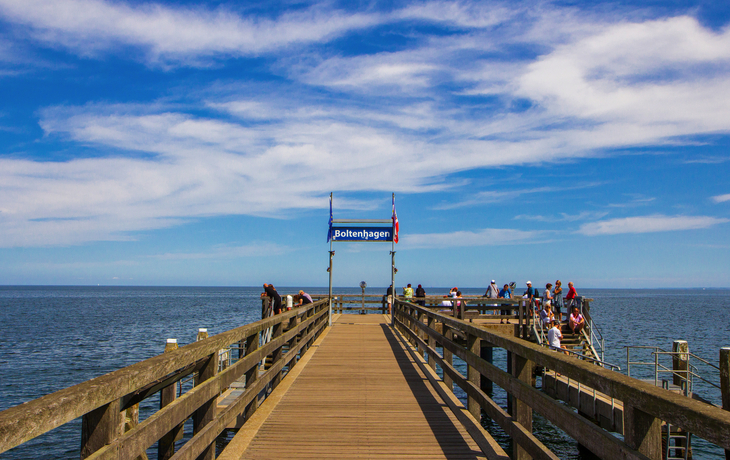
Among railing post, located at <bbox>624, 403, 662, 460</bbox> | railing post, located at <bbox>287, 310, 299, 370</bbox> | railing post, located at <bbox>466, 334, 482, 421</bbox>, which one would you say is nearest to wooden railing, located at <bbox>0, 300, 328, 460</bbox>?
railing post, located at <bbox>466, 334, 482, 421</bbox>

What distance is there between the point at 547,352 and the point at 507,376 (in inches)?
32.7

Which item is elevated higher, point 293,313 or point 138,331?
point 293,313

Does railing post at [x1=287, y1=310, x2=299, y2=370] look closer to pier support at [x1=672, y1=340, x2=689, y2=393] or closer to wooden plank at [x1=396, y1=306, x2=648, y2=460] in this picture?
wooden plank at [x1=396, y1=306, x2=648, y2=460]

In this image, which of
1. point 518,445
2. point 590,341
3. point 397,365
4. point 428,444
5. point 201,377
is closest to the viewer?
point 518,445

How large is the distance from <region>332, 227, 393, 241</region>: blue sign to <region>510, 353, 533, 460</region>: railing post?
49.1 ft

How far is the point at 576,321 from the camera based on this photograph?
1798cm

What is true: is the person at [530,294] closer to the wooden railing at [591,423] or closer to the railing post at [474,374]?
the railing post at [474,374]

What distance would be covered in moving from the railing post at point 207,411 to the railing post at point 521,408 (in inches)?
98.6

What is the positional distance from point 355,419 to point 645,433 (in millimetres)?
4107

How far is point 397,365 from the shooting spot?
10.1m

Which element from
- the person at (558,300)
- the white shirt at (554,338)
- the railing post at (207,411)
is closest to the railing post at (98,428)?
the railing post at (207,411)

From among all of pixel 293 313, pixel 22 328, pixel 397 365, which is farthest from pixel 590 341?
pixel 22 328

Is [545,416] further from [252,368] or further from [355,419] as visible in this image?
[252,368]

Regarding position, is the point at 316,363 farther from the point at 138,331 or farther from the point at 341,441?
the point at 138,331
